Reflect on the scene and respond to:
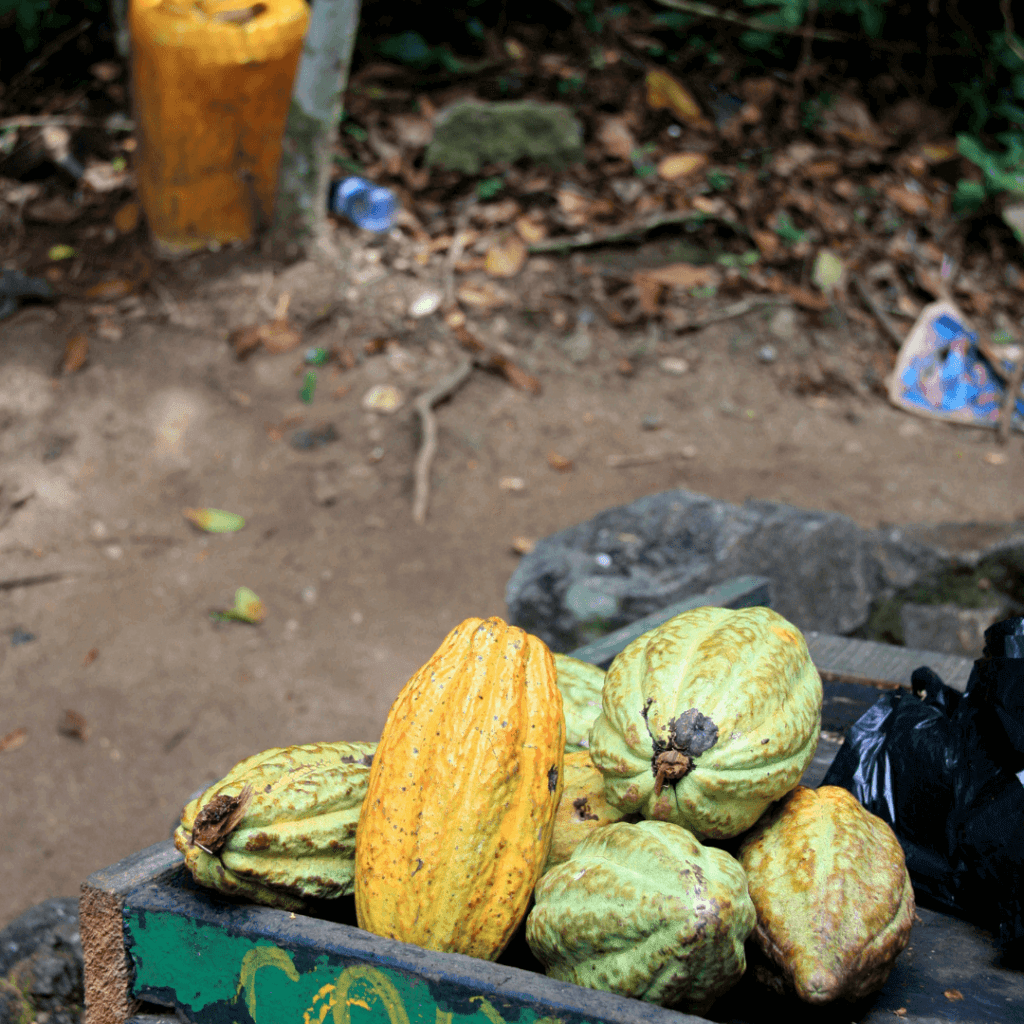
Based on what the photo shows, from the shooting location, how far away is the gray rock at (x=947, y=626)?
2904 mm

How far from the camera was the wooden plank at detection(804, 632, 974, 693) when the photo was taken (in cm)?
174

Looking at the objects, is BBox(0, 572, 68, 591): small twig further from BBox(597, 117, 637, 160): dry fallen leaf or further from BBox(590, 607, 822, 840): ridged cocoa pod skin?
BBox(597, 117, 637, 160): dry fallen leaf

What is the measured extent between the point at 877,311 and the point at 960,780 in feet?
14.7

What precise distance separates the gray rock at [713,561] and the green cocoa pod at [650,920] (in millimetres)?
1741

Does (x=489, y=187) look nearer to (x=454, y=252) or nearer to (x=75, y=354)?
(x=454, y=252)

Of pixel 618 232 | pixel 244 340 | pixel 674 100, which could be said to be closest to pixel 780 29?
pixel 674 100

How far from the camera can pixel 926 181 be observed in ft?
19.6

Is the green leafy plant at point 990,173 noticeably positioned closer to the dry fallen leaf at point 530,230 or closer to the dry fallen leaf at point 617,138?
the dry fallen leaf at point 617,138

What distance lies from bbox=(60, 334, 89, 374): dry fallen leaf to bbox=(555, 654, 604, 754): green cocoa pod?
3752 millimetres

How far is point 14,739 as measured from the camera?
9.96 ft

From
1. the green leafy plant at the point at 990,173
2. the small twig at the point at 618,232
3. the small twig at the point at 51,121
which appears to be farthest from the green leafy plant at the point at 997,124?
the small twig at the point at 51,121

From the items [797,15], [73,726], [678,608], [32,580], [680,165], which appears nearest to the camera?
[678,608]

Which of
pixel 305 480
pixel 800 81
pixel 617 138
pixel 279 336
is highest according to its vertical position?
pixel 800 81

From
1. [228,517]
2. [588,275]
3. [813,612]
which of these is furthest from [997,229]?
[228,517]
